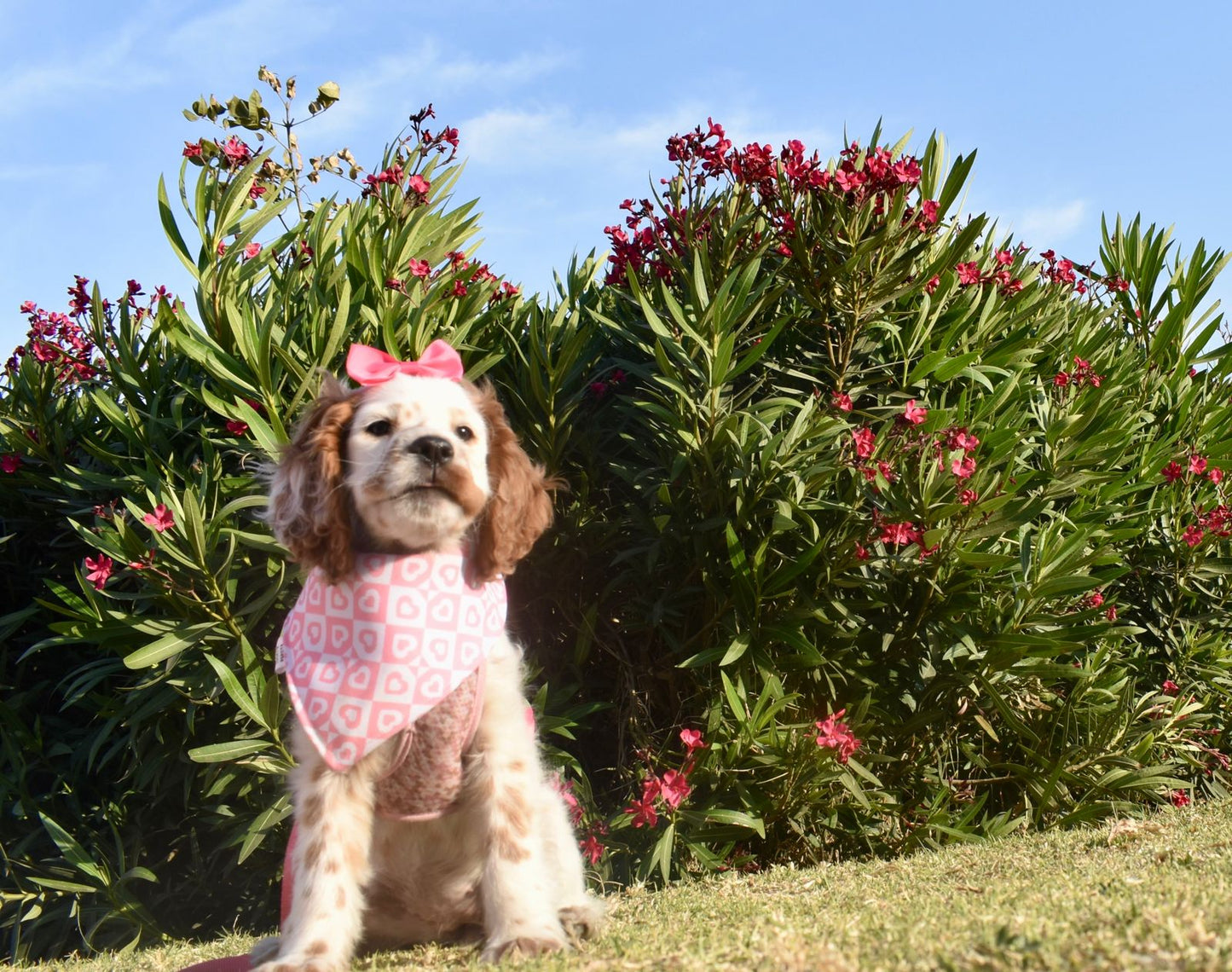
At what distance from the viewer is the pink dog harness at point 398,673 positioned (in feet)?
8.85

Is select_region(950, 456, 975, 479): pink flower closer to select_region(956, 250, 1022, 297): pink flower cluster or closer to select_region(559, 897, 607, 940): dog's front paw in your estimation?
select_region(956, 250, 1022, 297): pink flower cluster

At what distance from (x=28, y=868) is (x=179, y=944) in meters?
1.09

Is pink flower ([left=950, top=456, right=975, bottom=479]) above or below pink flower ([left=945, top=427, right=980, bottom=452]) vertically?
below

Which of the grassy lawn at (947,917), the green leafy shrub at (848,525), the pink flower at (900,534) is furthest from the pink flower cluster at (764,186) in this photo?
the grassy lawn at (947,917)

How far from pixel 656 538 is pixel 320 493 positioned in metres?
2.03

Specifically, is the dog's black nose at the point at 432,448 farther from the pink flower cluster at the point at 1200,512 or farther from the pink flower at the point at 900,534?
the pink flower cluster at the point at 1200,512

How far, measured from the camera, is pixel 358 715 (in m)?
2.70

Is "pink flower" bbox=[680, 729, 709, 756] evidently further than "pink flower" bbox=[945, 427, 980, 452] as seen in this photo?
No

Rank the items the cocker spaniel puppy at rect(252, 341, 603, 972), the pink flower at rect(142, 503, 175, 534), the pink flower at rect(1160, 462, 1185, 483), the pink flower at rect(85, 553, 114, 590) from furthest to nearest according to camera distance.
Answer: the pink flower at rect(1160, 462, 1185, 483)
the pink flower at rect(85, 553, 114, 590)
the pink flower at rect(142, 503, 175, 534)
the cocker spaniel puppy at rect(252, 341, 603, 972)

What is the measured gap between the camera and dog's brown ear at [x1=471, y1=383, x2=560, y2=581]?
9.66 feet

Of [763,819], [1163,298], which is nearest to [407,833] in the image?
[763,819]

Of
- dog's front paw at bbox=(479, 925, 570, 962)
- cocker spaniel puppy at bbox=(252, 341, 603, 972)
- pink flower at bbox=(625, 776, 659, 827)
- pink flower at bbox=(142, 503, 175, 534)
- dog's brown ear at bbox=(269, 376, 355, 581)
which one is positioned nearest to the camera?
dog's front paw at bbox=(479, 925, 570, 962)

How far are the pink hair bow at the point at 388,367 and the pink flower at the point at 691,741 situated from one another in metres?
1.87

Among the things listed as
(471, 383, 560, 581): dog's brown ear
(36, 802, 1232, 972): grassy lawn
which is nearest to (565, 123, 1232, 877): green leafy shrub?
(36, 802, 1232, 972): grassy lawn
